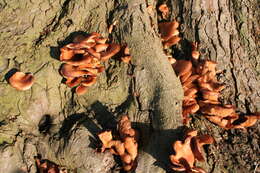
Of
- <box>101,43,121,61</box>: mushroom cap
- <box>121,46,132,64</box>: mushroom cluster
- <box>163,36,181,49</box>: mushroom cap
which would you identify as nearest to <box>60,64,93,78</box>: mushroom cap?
<box>101,43,121,61</box>: mushroom cap

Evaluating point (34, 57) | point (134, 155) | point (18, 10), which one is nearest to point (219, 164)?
point (134, 155)

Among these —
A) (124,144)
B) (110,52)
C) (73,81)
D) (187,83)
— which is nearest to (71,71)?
(73,81)

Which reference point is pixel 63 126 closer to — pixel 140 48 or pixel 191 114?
pixel 140 48

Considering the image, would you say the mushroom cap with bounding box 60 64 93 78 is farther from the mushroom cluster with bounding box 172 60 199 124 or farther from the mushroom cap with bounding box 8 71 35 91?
the mushroom cluster with bounding box 172 60 199 124

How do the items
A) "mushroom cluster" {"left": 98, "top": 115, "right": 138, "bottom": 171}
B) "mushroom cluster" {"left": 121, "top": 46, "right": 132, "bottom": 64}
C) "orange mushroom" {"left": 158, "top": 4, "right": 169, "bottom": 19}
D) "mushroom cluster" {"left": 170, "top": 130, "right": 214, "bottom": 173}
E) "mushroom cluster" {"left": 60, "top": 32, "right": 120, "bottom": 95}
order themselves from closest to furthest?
"mushroom cluster" {"left": 170, "top": 130, "right": 214, "bottom": 173}
"mushroom cluster" {"left": 98, "top": 115, "right": 138, "bottom": 171}
"mushroom cluster" {"left": 60, "top": 32, "right": 120, "bottom": 95}
"mushroom cluster" {"left": 121, "top": 46, "right": 132, "bottom": 64}
"orange mushroom" {"left": 158, "top": 4, "right": 169, "bottom": 19}

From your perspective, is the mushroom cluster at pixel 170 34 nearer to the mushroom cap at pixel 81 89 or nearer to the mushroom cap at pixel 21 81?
the mushroom cap at pixel 81 89

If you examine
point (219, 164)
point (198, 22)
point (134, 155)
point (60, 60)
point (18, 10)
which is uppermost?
point (18, 10)
